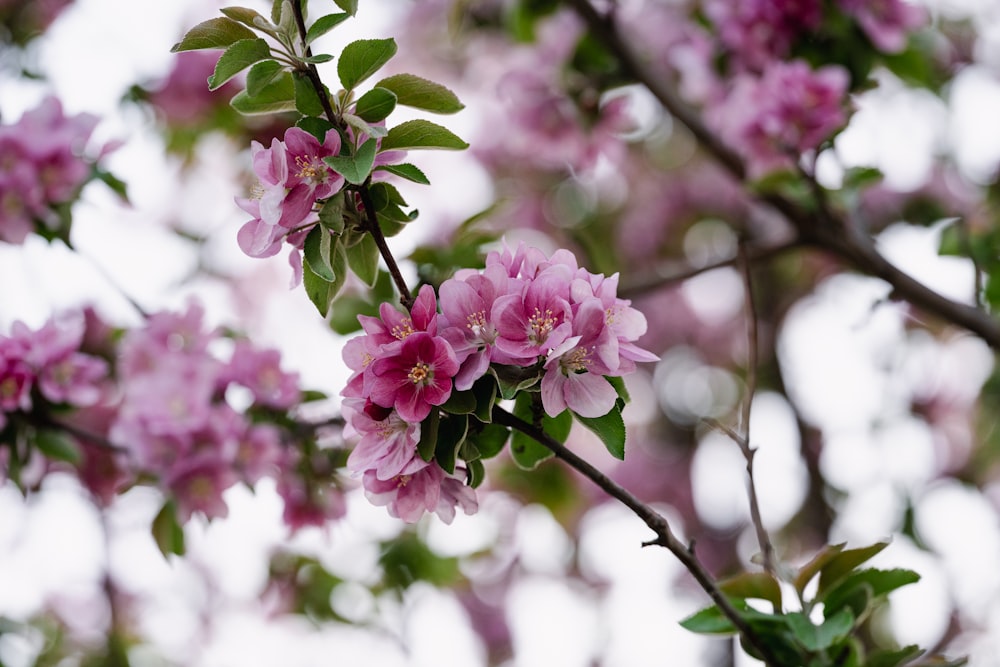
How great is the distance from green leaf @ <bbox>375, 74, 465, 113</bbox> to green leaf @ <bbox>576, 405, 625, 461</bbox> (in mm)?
283

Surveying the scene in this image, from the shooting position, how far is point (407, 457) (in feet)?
2.31

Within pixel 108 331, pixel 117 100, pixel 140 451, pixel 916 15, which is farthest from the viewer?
pixel 117 100

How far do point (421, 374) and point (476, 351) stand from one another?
0.05m

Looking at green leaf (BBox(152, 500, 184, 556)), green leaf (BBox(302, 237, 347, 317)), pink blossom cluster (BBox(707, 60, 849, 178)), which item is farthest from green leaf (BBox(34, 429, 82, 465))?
pink blossom cluster (BBox(707, 60, 849, 178))

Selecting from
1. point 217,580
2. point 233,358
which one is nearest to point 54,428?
point 233,358

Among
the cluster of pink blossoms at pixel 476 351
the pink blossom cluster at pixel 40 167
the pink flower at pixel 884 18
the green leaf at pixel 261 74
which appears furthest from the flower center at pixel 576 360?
the pink flower at pixel 884 18

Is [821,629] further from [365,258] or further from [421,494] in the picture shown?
[365,258]

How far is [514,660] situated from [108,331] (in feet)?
7.05

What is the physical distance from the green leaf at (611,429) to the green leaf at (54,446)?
2.88 feet

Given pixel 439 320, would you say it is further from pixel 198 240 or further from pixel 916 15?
pixel 198 240

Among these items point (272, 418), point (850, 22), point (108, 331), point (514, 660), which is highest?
point (850, 22)

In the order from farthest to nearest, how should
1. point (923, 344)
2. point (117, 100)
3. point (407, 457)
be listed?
point (923, 344), point (117, 100), point (407, 457)

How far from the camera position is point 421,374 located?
69 centimetres

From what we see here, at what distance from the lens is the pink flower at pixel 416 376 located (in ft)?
2.23
